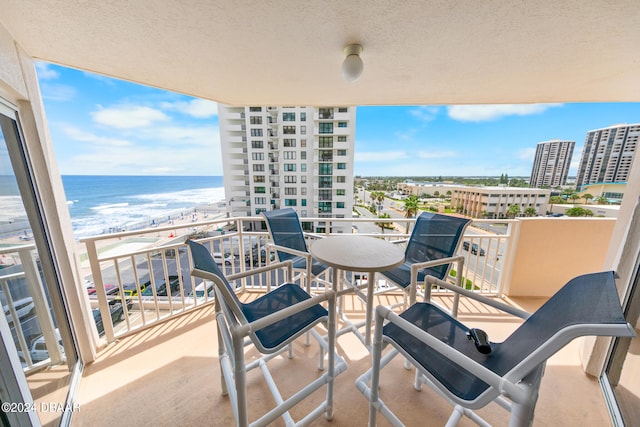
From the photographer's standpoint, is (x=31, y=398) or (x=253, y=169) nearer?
(x=31, y=398)

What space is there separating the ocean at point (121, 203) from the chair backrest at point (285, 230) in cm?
1048

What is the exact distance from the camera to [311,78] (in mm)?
1940

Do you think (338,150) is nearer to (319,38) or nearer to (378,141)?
(378,141)

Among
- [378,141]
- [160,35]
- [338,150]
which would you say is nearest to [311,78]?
[160,35]

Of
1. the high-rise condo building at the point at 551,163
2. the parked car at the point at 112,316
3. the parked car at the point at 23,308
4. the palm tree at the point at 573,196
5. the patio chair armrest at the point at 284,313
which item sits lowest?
the parked car at the point at 112,316

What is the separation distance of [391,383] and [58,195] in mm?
2769

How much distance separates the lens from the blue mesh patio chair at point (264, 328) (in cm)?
96

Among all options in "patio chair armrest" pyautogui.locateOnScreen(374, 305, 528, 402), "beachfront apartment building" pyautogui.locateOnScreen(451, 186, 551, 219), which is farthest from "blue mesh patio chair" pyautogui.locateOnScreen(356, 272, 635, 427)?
"beachfront apartment building" pyautogui.locateOnScreen(451, 186, 551, 219)

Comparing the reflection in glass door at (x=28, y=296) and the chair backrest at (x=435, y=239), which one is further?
the chair backrest at (x=435, y=239)

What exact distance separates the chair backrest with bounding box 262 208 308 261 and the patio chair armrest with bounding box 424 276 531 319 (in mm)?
1300

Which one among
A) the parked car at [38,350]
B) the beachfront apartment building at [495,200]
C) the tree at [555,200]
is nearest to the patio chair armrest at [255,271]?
the parked car at [38,350]

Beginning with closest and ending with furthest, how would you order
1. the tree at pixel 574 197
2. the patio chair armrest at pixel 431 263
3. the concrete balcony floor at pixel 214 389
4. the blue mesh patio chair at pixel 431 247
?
the concrete balcony floor at pixel 214 389, the patio chair armrest at pixel 431 263, the blue mesh patio chair at pixel 431 247, the tree at pixel 574 197

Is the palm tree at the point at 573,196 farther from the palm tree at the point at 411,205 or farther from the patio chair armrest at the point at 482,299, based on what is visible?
the patio chair armrest at the point at 482,299

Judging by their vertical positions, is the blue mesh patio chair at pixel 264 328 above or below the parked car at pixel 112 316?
above
